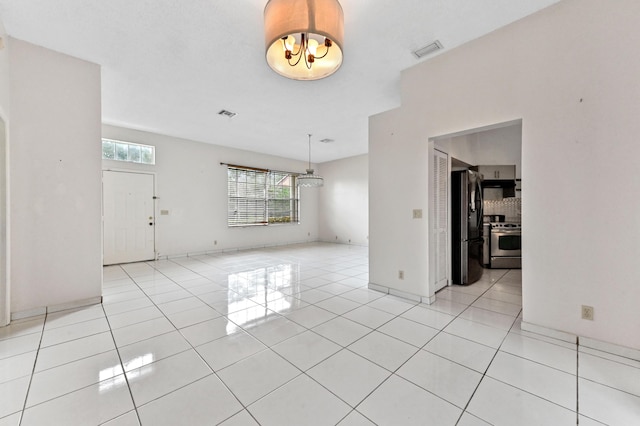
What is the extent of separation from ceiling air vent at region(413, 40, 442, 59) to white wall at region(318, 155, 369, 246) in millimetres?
5100

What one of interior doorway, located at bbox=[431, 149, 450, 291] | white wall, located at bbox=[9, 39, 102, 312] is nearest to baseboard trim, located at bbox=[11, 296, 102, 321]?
white wall, located at bbox=[9, 39, 102, 312]

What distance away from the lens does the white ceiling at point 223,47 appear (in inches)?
91.7

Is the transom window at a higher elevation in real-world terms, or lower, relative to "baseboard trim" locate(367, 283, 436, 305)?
higher

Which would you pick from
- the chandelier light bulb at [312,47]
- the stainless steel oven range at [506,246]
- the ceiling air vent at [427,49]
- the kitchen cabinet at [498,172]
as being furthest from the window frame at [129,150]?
the stainless steel oven range at [506,246]

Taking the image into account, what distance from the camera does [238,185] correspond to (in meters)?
7.50

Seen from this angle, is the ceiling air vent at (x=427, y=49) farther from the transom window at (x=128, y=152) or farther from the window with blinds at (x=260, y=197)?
the transom window at (x=128, y=152)

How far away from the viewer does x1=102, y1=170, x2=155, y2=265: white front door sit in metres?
5.31

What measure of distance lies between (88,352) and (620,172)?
4.65m

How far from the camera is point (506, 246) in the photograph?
4.87 metres

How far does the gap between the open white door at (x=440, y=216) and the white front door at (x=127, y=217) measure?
6.05 meters

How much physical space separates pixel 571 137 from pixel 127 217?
7.33 metres

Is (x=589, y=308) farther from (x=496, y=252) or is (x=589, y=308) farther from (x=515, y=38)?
(x=496, y=252)

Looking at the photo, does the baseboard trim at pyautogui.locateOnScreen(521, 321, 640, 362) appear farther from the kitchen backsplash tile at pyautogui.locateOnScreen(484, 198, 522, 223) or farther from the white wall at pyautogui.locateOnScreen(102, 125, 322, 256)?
the white wall at pyautogui.locateOnScreen(102, 125, 322, 256)

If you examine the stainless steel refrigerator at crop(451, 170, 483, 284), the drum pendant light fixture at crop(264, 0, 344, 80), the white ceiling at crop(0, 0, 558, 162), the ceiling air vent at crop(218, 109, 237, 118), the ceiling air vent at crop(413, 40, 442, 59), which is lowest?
the stainless steel refrigerator at crop(451, 170, 483, 284)
